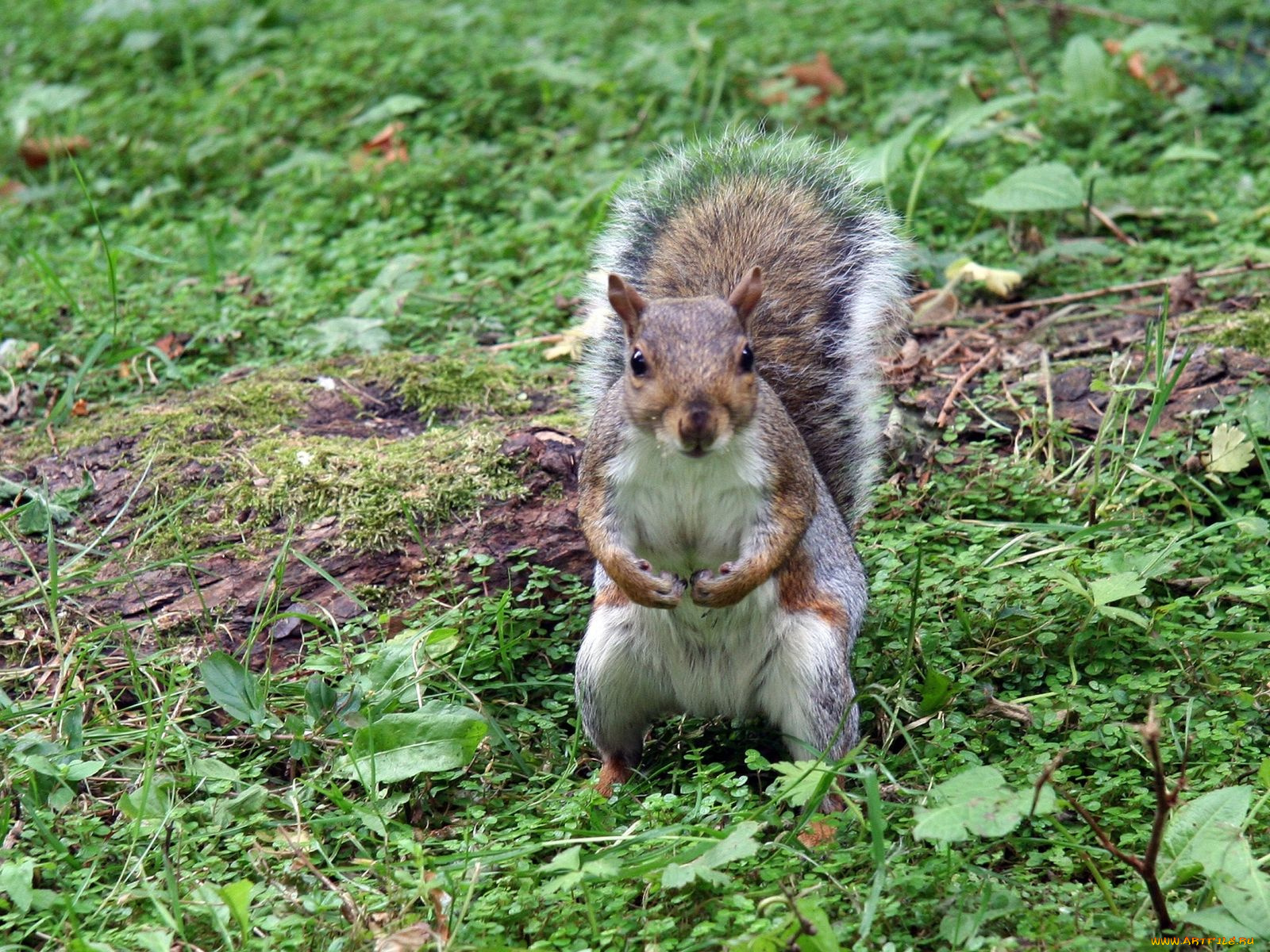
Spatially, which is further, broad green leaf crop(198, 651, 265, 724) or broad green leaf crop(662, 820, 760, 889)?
broad green leaf crop(198, 651, 265, 724)

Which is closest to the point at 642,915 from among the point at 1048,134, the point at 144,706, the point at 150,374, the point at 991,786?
the point at 991,786

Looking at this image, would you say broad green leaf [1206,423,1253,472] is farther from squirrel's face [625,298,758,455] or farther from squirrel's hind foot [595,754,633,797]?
squirrel's hind foot [595,754,633,797]

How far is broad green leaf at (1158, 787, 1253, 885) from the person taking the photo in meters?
2.05

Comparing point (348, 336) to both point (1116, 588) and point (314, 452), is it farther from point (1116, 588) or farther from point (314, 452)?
point (1116, 588)

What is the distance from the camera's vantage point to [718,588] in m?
2.47

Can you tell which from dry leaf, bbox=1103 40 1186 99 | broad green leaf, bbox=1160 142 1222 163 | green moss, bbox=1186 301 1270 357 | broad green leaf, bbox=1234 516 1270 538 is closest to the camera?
broad green leaf, bbox=1234 516 1270 538

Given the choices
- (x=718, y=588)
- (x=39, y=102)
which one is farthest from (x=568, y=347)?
(x=39, y=102)

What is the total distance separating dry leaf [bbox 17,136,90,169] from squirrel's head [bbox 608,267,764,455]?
3683mm

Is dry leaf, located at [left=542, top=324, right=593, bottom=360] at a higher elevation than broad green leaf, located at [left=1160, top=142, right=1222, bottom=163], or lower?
lower

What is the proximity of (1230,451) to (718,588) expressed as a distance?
1.44 m

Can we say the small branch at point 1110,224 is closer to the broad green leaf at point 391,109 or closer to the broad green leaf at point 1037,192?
the broad green leaf at point 1037,192

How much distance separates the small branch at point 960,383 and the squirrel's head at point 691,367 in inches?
50.3

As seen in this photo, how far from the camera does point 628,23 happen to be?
635 centimetres

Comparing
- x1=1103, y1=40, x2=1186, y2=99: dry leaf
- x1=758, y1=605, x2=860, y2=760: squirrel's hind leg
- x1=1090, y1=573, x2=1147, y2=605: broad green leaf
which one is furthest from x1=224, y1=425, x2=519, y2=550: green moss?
x1=1103, y1=40, x2=1186, y2=99: dry leaf
